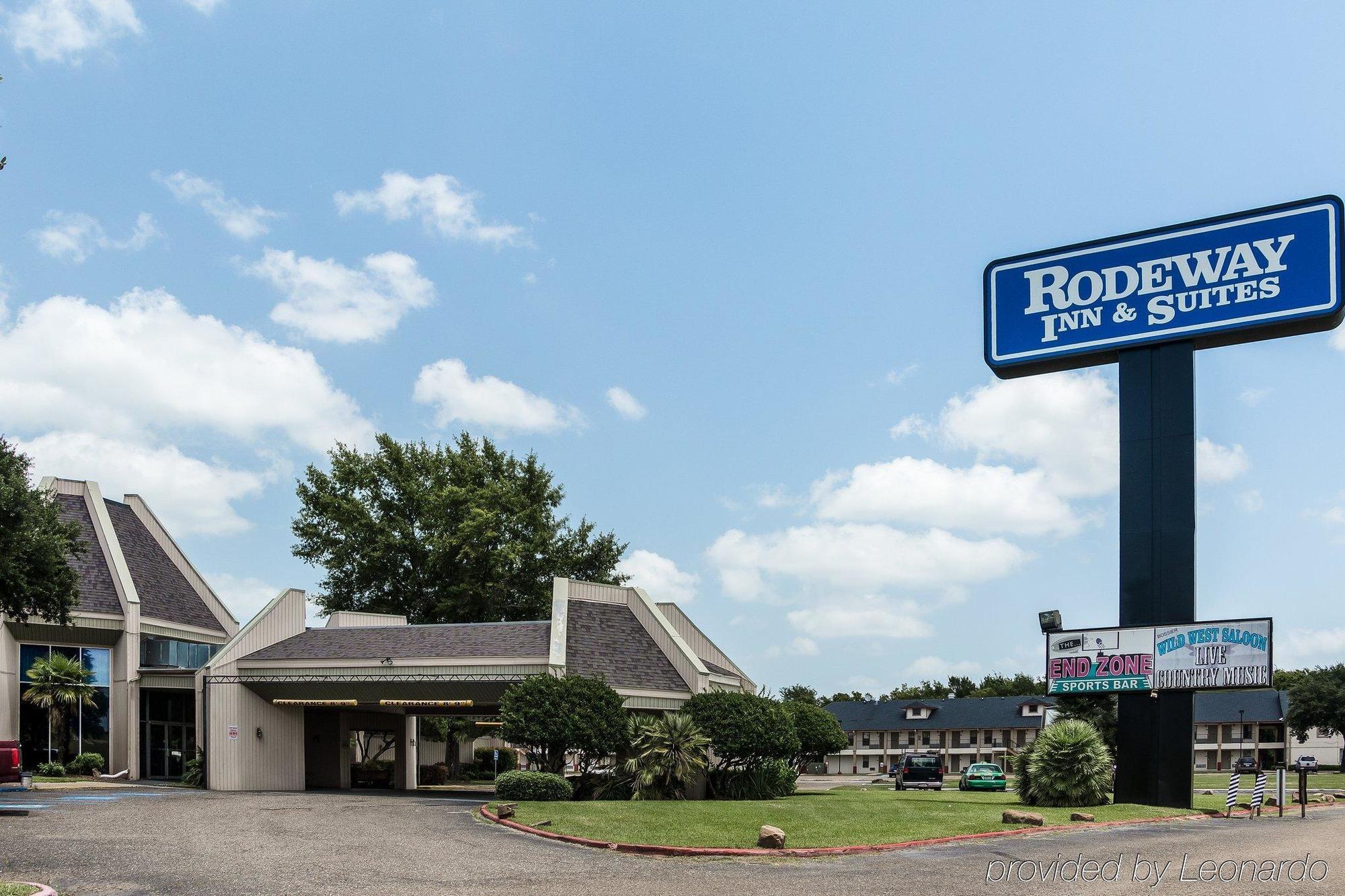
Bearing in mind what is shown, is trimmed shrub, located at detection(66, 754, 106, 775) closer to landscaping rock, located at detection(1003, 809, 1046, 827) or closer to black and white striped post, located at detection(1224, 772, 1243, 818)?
landscaping rock, located at detection(1003, 809, 1046, 827)

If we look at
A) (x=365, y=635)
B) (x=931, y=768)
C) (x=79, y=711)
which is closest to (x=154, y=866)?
(x=365, y=635)

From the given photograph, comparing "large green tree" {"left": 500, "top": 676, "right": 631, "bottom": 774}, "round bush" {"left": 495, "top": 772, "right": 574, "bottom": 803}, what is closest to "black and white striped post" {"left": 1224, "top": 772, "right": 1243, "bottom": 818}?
"large green tree" {"left": 500, "top": 676, "right": 631, "bottom": 774}

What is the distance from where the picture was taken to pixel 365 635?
144 ft

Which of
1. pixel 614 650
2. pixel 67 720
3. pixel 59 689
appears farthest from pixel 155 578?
pixel 614 650

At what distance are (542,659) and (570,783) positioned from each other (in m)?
4.35

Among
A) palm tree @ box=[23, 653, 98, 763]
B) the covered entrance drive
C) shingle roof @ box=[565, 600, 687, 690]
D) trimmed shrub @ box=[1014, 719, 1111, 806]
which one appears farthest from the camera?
palm tree @ box=[23, 653, 98, 763]

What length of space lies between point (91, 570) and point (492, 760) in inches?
1145

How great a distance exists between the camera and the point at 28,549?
106 ft

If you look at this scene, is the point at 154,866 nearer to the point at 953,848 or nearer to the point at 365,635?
the point at 953,848

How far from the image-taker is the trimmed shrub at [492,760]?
67.7 meters

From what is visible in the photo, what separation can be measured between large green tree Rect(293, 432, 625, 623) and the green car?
2220 centimetres

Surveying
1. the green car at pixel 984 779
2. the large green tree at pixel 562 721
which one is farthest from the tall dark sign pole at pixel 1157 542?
the green car at pixel 984 779

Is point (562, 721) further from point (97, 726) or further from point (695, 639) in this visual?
point (97, 726)

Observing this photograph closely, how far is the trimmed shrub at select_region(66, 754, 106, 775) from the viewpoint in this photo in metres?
44.0
